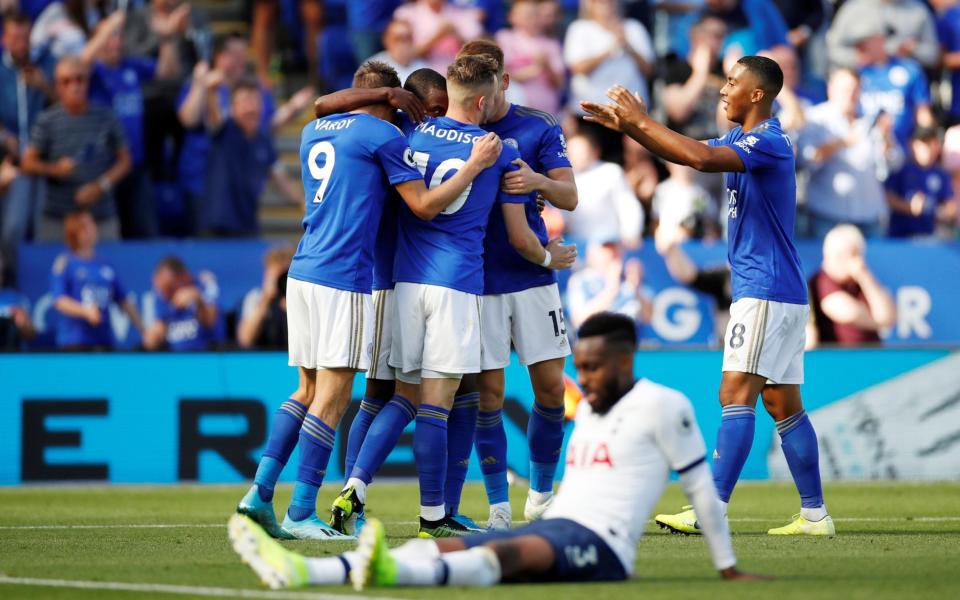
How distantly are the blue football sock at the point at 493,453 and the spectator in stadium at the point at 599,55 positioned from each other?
8.47 meters

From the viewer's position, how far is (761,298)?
8.81 metres

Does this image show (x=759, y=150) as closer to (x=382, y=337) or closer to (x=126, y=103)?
(x=382, y=337)

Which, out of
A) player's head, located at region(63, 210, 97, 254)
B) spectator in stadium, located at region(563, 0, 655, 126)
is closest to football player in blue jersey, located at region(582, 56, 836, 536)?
player's head, located at region(63, 210, 97, 254)

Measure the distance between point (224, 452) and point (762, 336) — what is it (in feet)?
20.8

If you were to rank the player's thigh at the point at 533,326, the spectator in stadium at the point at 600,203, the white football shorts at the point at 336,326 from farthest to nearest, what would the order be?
the spectator in stadium at the point at 600,203, the player's thigh at the point at 533,326, the white football shorts at the point at 336,326

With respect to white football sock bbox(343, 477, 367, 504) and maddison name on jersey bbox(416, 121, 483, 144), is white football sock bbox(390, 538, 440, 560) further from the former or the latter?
maddison name on jersey bbox(416, 121, 483, 144)

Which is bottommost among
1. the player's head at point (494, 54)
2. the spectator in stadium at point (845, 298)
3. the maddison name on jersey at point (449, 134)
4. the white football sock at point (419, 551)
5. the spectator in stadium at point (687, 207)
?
the white football sock at point (419, 551)

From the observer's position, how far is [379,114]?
8.73 m

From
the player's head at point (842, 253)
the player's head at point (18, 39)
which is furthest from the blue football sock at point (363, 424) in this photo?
the player's head at point (18, 39)

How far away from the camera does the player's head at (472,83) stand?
8.49 meters

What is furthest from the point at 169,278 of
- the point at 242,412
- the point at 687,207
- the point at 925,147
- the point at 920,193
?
the point at 925,147

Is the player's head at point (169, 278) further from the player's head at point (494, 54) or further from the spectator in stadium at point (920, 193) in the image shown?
the spectator in stadium at point (920, 193)

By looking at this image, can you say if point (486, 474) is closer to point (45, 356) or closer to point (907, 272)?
point (45, 356)

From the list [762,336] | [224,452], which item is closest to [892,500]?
[762,336]
